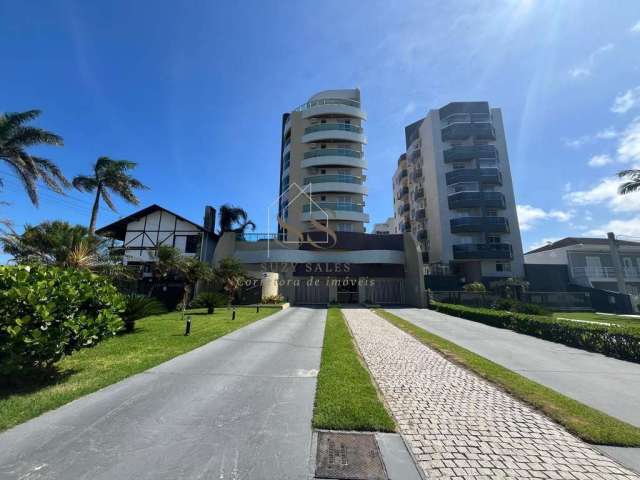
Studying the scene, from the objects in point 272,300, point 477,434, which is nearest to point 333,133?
point 272,300

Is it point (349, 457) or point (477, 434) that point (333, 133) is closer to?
point (477, 434)

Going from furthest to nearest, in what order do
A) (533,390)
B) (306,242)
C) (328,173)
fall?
1. (328,173)
2. (306,242)
3. (533,390)

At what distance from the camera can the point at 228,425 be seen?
13.2ft

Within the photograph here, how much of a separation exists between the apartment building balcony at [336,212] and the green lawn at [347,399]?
27798 millimetres

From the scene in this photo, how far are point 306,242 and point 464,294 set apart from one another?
1839 centimetres

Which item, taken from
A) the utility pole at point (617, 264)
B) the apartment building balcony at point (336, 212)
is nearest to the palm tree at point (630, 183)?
the utility pole at point (617, 264)

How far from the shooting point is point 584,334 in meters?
10.2

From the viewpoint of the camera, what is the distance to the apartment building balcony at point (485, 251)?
1368 inches

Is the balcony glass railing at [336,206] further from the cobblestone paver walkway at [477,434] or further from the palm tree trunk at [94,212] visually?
the cobblestone paver walkway at [477,434]

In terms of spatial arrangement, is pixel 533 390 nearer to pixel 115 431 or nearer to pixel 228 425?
pixel 228 425

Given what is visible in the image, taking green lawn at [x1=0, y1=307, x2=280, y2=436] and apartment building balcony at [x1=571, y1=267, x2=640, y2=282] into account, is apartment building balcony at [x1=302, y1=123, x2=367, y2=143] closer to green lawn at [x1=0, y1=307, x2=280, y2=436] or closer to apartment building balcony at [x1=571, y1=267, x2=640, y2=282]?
green lawn at [x1=0, y1=307, x2=280, y2=436]

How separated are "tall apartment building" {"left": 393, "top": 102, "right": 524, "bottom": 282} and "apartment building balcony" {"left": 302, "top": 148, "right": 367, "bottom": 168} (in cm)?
1307

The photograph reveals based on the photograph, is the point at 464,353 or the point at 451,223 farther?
the point at 451,223

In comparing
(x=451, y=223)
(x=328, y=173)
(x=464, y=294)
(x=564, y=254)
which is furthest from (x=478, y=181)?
(x=328, y=173)
